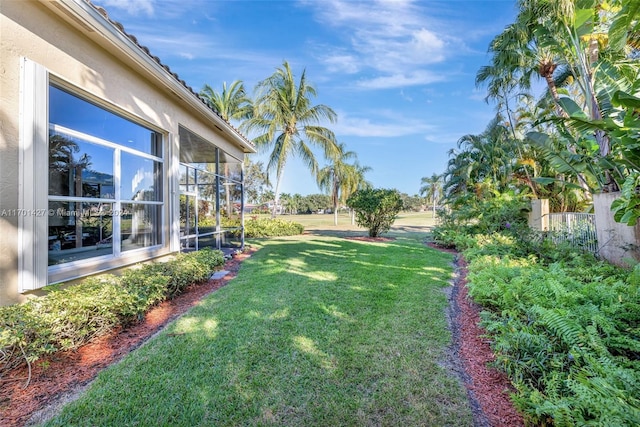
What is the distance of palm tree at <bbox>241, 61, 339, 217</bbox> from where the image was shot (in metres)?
17.4

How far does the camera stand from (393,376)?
278 cm

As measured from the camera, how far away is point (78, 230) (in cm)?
437

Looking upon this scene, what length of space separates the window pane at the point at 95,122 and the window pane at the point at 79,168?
205mm

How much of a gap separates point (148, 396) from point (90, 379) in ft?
2.55

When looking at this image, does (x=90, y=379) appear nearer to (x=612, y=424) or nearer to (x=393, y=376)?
(x=393, y=376)

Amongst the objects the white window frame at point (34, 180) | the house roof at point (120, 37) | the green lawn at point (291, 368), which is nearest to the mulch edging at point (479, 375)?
the green lawn at point (291, 368)

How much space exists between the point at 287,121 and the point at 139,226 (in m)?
13.6

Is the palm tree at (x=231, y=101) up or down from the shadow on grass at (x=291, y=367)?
up

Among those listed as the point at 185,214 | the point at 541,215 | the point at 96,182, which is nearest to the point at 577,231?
the point at 541,215

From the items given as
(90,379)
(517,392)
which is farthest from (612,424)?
(90,379)

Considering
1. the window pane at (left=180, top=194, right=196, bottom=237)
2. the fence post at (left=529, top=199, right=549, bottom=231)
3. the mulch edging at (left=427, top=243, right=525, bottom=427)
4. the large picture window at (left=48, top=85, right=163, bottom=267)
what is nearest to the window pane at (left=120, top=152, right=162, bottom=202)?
the large picture window at (left=48, top=85, right=163, bottom=267)

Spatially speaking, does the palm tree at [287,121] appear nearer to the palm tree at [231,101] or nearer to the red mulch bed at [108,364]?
the palm tree at [231,101]

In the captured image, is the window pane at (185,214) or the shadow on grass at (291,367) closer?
the shadow on grass at (291,367)

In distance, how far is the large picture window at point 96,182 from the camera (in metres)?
4.00
